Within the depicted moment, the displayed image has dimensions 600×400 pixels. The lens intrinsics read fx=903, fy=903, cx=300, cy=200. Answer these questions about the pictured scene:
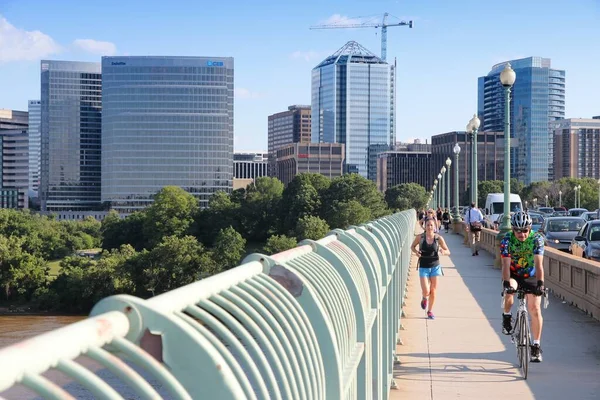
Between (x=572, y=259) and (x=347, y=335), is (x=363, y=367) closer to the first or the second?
(x=347, y=335)

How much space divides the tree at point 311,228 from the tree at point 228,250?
9272 mm

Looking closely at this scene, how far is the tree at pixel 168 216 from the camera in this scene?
540ft

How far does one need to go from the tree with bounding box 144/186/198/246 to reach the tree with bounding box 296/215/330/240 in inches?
1250

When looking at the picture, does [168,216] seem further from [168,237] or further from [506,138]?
[506,138]

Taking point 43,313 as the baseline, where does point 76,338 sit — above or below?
above

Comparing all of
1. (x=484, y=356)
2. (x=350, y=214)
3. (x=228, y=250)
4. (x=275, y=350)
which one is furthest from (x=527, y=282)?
(x=350, y=214)

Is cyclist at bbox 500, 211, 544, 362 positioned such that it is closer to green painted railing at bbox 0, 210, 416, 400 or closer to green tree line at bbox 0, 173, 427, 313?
green painted railing at bbox 0, 210, 416, 400

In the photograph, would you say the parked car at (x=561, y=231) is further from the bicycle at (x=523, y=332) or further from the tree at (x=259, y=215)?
the tree at (x=259, y=215)

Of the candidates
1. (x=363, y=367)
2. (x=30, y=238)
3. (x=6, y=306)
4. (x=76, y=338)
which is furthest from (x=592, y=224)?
(x=30, y=238)

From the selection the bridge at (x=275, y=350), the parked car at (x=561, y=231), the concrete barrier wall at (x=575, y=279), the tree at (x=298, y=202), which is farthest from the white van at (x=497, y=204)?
the tree at (x=298, y=202)

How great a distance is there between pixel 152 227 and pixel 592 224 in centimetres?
14420

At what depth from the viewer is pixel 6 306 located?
3996 inches

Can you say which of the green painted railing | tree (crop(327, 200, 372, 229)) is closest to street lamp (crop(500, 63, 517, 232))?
the green painted railing

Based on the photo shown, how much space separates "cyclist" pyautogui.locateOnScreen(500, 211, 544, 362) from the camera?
9.91 meters
